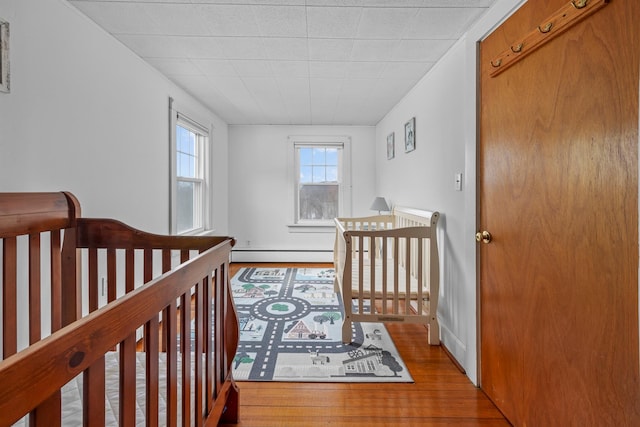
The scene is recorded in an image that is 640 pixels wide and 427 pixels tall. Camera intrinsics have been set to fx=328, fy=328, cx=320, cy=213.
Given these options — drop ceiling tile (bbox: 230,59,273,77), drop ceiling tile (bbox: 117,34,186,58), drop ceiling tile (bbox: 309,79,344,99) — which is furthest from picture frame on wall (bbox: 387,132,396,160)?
drop ceiling tile (bbox: 117,34,186,58)

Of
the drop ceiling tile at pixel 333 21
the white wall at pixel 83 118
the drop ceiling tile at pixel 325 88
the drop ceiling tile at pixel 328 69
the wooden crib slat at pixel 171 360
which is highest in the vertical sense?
the drop ceiling tile at pixel 325 88

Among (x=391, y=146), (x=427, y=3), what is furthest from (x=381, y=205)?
(x=427, y=3)

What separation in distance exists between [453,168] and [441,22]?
850 mm

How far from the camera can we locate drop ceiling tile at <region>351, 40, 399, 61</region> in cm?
210

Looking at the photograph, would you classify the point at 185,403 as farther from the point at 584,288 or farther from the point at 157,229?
the point at 157,229

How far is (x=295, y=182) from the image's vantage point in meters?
4.75

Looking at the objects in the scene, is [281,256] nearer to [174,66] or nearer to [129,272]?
[174,66]

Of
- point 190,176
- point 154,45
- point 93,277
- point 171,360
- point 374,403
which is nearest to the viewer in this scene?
point 171,360

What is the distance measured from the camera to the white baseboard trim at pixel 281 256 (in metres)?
4.73

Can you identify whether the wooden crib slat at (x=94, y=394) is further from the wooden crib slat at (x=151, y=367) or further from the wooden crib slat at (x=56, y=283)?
the wooden crib slat at (x=56, y=283)

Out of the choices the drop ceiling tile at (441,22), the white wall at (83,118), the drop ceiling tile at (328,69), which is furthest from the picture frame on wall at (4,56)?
the drop ceiling tile at (441,22)

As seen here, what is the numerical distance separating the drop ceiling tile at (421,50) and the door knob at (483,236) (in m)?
1.26

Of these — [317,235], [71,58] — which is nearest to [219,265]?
[71,58]

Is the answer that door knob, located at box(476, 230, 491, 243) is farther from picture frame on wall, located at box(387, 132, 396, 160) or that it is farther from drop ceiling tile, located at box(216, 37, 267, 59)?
picture frame on wall, located at box(387, 132, 396, 160)
